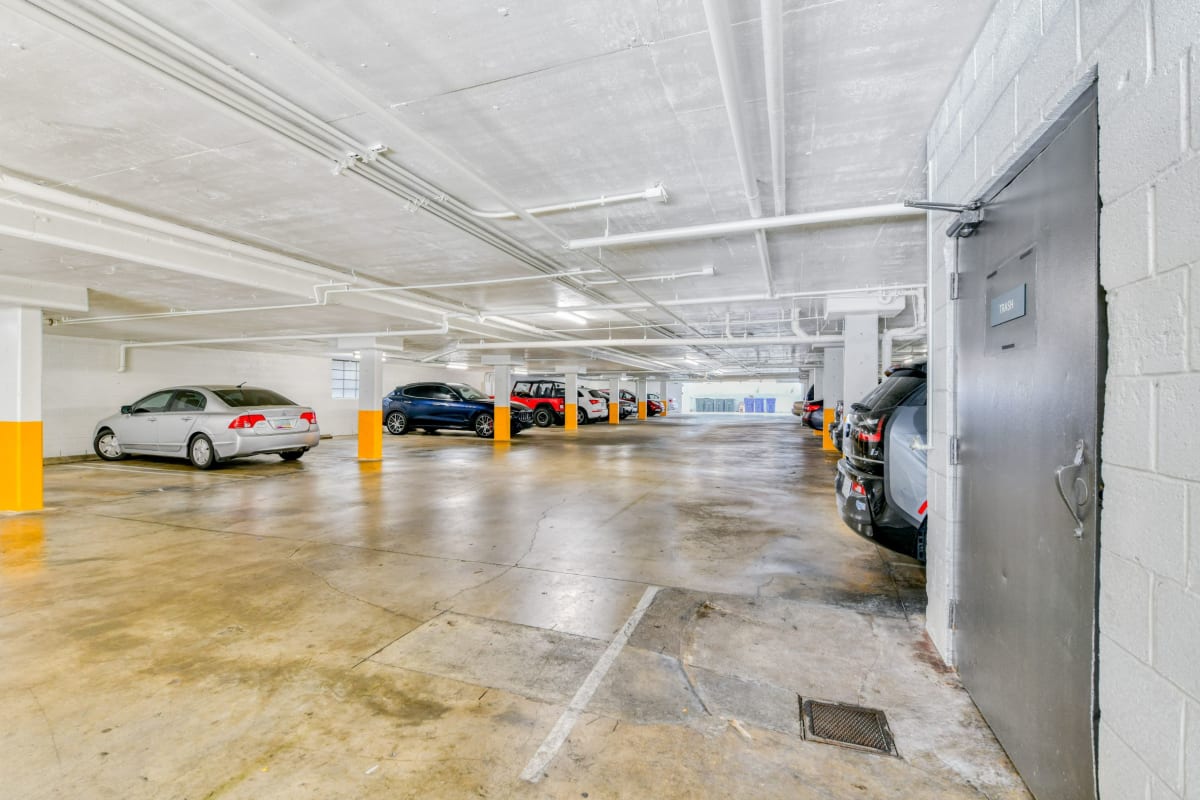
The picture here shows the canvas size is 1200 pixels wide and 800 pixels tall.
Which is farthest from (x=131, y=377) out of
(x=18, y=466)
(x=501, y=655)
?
(x=501, y=655)

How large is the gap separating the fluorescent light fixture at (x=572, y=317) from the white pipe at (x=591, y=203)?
4573mm

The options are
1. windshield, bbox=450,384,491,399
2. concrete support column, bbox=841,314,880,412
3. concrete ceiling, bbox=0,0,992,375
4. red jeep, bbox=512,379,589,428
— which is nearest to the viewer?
concrete ceiling, bbox=0,0,992,375

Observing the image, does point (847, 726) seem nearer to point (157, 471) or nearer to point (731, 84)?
point (731, 84)

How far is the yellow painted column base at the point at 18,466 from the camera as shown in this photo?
5570 mm

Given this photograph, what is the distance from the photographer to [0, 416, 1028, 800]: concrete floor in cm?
174

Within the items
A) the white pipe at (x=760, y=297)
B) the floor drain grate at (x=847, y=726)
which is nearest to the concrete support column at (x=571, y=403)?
the white pipe at (x=760, y=297)

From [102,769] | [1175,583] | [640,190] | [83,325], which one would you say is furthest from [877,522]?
[83,325]

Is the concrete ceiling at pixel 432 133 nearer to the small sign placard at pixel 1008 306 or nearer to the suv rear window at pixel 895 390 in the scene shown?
the small sign placard at pixel 1008 306

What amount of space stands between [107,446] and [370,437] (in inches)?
185

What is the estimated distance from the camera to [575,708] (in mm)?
2086

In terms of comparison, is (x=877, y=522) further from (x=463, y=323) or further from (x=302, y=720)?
(x=463, y=323)

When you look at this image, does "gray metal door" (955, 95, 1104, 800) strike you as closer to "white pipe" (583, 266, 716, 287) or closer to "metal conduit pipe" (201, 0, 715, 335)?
"metal conduit pipe" (201, 0, 715, 335)

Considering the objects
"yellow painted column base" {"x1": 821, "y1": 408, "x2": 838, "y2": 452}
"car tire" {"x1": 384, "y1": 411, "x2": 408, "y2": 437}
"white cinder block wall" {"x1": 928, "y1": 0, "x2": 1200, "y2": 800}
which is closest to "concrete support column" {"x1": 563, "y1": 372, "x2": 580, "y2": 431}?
"car tire" {"x1": 384, "y1": 411, "x2": 408, "y2": 437}

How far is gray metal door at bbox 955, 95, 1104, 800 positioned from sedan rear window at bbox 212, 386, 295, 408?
948 cm
